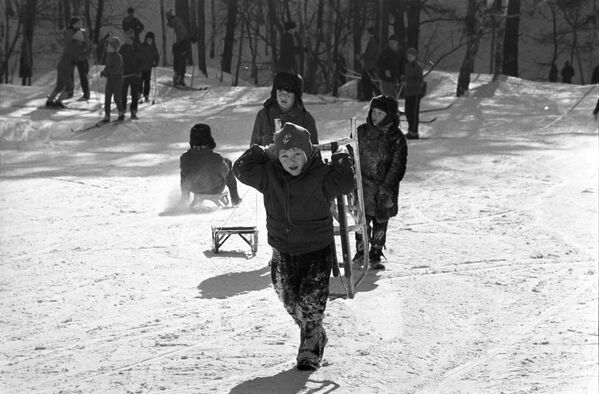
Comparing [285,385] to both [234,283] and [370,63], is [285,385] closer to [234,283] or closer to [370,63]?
[234,283]

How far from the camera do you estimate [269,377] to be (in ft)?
19.8

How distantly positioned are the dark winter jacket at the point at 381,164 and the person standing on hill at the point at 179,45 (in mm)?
16410

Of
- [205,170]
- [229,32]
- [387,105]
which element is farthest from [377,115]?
[229,32]

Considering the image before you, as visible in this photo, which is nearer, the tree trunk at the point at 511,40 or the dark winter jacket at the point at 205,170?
the dark winter jacket at the point at 205,170

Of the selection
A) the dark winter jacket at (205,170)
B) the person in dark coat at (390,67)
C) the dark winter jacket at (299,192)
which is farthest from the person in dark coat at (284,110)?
the person in dark coat at (390,67)

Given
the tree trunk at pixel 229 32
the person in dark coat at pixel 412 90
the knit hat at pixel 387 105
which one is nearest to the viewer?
the knit hat at pixel 387 105

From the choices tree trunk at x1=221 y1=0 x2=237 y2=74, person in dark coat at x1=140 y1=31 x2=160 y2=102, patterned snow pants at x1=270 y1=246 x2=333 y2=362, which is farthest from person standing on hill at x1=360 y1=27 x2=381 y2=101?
patterned snow pants at x1=270 y1=246 x2=333 y2=362

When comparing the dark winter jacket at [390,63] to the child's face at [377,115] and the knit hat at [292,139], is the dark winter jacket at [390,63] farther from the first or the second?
the knit hat at [292,139]

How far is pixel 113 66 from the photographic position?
20.0m

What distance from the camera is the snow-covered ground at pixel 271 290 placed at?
6.18 meters

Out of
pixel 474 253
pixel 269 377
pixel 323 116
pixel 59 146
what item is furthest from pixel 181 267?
pixel 323 116

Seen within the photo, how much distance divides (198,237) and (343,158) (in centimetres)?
486

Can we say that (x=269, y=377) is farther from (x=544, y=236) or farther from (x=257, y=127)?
(x=544, y=236)

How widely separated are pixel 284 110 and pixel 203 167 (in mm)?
3621
